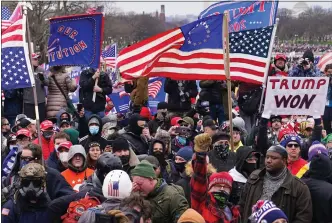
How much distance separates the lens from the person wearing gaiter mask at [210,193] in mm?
6596

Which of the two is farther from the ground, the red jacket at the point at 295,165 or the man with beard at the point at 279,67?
the man with beard at the point at 279,67

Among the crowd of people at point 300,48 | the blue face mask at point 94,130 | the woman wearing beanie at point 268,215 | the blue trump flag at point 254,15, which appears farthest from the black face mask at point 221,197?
the crowd of people at point 300,48

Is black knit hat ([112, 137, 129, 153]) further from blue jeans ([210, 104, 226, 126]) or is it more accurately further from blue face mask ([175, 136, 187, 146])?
blue jeans ([210, 104, 226, 126])

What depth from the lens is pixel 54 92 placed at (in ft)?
43.0

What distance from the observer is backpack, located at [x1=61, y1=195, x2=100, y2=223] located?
640 cm

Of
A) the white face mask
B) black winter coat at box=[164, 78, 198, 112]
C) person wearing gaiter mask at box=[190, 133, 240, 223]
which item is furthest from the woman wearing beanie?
black winter coat at box=[164, 78, 198, 112]

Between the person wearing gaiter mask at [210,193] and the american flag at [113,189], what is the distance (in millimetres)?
879

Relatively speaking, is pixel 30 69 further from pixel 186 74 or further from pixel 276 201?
pixel 276 201

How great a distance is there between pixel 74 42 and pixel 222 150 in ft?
9.79

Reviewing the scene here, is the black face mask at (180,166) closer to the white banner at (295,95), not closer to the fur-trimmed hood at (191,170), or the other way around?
the fur-trimmed hood at (191,170)

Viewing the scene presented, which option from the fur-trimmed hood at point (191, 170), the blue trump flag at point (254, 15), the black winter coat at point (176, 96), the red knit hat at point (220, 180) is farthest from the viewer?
the blue trump flag at point (254, 15)

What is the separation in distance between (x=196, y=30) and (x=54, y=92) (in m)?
3.71

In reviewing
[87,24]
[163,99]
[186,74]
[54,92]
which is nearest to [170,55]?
[186,74]

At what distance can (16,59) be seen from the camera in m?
9.33
